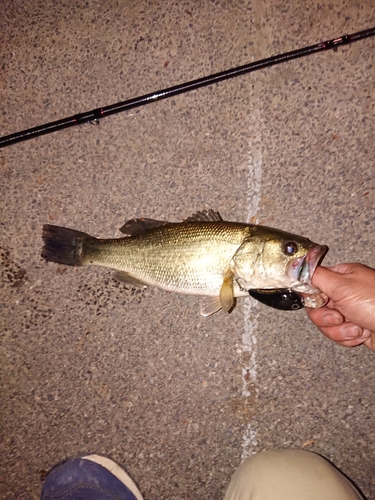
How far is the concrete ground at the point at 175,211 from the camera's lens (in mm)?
2391

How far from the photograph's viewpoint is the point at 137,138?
8.18 ft

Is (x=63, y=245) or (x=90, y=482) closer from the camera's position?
(x=63, y=245)

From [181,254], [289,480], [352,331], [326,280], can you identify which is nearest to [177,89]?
[181,254]

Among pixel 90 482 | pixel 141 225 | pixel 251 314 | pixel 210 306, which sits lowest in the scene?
pixel 90 482

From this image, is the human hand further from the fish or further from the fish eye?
the fish eye

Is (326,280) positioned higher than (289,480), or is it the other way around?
(326,280)

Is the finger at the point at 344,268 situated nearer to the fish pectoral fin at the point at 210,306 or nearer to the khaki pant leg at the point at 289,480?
the fish pectoral fin at the point at 210,306

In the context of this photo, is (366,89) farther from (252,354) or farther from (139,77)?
(252,354)

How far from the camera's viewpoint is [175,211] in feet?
8.11

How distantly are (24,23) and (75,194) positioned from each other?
138cm

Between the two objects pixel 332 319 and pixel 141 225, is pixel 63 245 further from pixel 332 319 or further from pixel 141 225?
pixel 332 319

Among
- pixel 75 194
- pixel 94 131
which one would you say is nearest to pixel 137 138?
pixel 94 131

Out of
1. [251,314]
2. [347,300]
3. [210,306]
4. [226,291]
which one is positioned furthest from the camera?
[251,314]

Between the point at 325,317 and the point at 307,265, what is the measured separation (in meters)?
0.42
